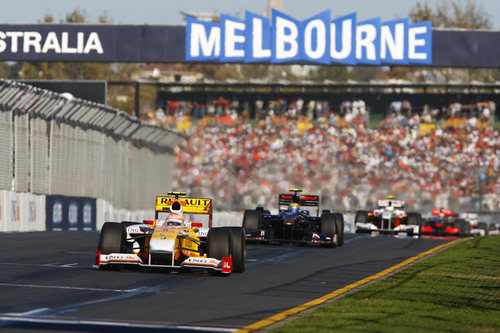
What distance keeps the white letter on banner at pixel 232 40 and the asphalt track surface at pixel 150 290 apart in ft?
87.4

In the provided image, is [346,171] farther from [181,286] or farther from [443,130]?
[181,286]

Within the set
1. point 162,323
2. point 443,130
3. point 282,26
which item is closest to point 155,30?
point 282,26

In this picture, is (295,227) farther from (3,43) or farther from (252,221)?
(3,43)

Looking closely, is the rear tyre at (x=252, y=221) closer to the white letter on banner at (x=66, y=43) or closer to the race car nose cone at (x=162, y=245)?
the race car nose cone at (x=162, y=245)

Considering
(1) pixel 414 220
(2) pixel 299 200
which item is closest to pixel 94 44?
(1) pixel 414 220

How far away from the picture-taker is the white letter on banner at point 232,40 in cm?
4778

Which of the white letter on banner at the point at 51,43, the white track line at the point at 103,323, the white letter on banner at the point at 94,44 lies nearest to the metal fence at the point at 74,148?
the white letter on banner at the point at 94,44

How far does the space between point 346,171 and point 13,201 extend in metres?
21.3

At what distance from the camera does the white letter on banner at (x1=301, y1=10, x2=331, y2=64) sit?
47062mm

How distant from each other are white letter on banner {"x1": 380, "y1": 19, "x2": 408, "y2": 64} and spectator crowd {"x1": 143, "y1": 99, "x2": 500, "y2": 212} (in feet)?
16.3

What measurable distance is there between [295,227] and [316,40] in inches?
913

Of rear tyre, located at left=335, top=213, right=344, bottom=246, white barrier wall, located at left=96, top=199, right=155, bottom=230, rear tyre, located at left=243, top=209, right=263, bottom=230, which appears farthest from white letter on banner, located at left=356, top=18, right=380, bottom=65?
rear tyre, located at left=243, top=209, right=263, bottom=230

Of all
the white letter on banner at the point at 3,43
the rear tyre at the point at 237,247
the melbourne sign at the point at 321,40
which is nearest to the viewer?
the rear tyre at the point at 237,247

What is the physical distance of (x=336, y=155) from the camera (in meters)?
50.5
